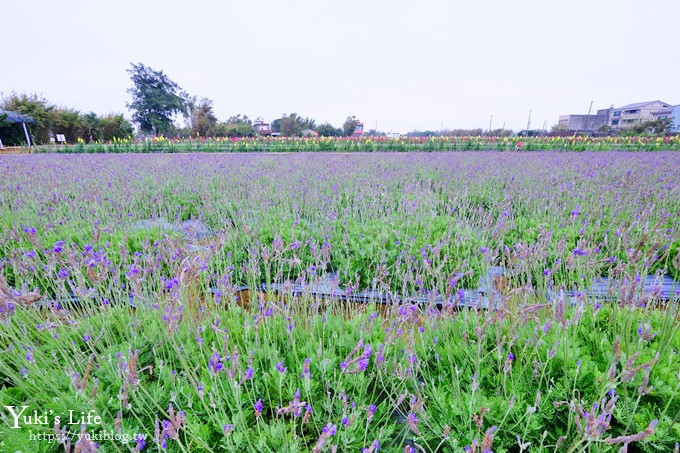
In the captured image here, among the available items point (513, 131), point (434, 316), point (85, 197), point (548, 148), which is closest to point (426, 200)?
point (434, 316)

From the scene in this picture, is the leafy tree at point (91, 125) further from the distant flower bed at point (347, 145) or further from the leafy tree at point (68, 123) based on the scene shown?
the distant flower bed at point (347, 145)

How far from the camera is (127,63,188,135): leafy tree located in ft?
126

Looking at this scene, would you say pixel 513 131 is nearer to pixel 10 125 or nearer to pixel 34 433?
pixel 34 433

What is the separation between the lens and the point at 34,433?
1.24 metres

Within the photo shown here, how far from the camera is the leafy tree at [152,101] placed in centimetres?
3834

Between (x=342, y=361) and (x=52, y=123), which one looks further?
(x=52, y=123)

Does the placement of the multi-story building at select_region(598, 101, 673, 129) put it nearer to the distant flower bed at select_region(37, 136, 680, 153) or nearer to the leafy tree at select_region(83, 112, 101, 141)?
the distant flower bed at select_region(37, 136, 680, 153)

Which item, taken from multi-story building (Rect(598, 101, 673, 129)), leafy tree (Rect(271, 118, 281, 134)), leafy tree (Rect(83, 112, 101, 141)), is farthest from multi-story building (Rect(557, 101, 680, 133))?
leafy tree (Rect(83, 112, 101, 141))

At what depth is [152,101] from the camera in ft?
125

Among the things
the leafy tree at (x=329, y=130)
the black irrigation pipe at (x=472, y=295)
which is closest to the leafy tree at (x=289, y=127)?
the leafy tree at (x=329, y=130)

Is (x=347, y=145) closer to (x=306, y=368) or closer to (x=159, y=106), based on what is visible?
(x=306, y=368)

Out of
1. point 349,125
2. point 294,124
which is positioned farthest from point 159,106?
point 349,125

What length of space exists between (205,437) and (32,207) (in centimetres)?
448

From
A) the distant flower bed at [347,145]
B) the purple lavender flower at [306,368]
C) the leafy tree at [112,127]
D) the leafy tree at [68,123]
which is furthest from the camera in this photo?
the leafy tree at [112,127]
